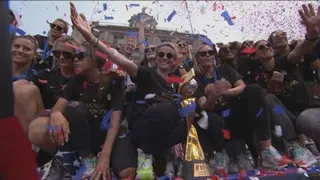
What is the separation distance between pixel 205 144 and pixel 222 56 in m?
1.69

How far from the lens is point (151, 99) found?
359 centimetres

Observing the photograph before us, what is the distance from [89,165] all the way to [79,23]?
141 centimetres

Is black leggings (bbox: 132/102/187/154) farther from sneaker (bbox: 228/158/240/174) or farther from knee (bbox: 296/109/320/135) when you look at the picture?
knee (bbox: 296/109/320/135)

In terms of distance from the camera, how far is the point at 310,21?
150 inches

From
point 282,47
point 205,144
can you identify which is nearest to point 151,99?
point 205,144

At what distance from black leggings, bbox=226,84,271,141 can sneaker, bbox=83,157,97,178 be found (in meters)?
1.61

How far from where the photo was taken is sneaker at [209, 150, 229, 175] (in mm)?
3615

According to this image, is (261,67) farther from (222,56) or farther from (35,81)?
(35,81)

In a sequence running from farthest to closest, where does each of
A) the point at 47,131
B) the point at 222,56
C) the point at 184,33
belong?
the point at 184,33, the point at 222,56, the point at 47,131

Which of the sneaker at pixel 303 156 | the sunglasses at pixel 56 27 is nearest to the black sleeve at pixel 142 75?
the sneaker at pixel 303 156

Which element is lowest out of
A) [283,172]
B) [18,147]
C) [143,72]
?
[283,172]

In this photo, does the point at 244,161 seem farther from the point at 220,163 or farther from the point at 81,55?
the point at 81,55

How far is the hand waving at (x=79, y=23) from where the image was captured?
3430 millimetres

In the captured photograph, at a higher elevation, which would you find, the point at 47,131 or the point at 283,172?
the point at 47,131
